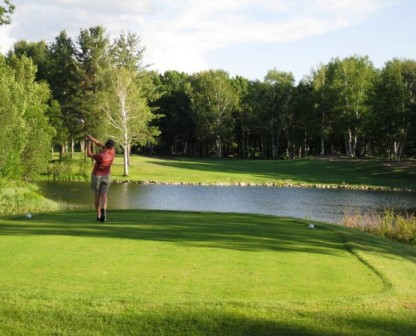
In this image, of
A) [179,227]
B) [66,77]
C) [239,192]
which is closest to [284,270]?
[179,227]

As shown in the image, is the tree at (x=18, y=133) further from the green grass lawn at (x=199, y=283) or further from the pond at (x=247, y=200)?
the green grass lawn at (x=199, y=283)

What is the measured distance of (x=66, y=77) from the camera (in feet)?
239

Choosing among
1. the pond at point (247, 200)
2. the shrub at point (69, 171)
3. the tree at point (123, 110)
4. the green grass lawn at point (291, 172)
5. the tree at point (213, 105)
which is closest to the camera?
the pond at point (247, 200)

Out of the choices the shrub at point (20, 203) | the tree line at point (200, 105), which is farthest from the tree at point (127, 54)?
the shrub at point (20, 203)

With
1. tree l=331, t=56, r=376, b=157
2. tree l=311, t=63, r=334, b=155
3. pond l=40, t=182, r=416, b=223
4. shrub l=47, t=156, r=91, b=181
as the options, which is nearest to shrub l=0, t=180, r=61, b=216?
pond l=40, t=182, r=416, b=223

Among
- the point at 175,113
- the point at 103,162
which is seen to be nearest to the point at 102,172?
the point at 103,162

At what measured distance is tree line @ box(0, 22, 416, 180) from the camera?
196 ft

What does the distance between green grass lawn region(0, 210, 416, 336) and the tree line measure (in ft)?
80.6

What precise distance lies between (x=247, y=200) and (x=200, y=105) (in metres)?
57.4

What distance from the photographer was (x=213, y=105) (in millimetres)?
93188

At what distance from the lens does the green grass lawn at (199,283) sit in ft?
21.0

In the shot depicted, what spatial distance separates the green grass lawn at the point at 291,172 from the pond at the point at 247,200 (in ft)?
26.7

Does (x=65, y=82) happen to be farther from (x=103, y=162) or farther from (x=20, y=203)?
(x=103, y=162)

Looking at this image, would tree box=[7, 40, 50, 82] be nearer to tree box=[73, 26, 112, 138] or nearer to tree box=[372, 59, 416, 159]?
tree box=[73, 26, 112, 138]
